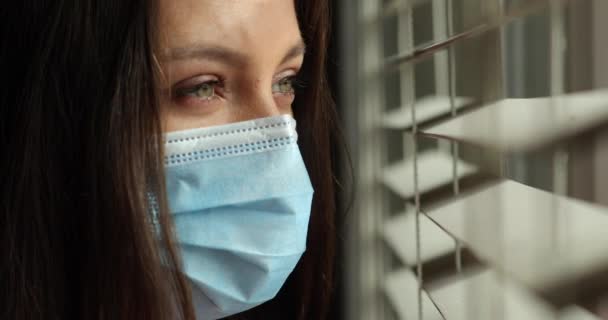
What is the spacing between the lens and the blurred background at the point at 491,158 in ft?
1.45

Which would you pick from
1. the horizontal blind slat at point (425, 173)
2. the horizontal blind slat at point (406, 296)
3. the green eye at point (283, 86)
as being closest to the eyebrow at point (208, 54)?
the green eye at point (283, 86)

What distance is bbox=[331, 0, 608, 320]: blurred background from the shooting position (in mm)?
443

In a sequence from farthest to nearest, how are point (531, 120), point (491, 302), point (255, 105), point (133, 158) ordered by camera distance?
point (255, 105) < point (133, 158) < point (491, 302) < point (531, 120)

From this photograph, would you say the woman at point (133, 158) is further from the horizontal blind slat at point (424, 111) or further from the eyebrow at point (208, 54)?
the horizontal blind slat at point (424, 111)

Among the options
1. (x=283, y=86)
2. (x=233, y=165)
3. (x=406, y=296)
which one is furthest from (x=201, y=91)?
(x=406, y=296)

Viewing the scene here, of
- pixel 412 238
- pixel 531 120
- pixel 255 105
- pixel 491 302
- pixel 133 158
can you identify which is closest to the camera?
pixel 531 120

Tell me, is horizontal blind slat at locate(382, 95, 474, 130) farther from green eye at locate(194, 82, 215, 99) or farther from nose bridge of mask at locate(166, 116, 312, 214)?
green eye at locate(194, 82, 215, 99)

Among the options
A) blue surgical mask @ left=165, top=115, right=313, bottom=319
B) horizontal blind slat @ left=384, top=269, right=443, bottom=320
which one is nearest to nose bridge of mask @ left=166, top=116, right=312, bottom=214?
blue surgical mask @ left=165, top=115, right=313, bottom=319

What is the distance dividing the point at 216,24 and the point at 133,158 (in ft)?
0.69

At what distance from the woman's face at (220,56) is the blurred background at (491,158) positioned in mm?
203

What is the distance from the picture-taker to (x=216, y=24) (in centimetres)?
83

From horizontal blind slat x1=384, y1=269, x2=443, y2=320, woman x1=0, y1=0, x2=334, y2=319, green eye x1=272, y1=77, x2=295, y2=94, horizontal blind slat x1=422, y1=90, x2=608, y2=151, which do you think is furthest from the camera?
green eye x1=272, y1=77, x2=295, y2=94

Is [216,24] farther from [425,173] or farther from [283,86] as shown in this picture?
[425,173]

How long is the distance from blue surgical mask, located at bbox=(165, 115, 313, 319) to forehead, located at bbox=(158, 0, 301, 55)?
11 cm
